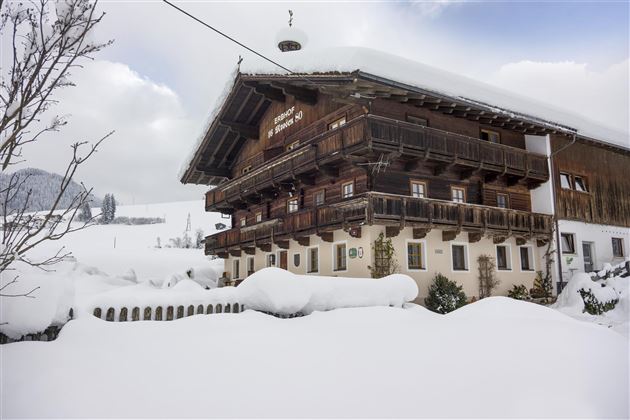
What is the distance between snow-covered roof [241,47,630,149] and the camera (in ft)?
52.5

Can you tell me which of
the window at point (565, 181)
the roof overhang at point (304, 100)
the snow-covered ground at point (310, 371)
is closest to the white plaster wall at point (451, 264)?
the window at point (565, 181)

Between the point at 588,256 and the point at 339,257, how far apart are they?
13994mm

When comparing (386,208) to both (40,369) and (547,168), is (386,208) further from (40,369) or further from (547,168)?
(40,369)

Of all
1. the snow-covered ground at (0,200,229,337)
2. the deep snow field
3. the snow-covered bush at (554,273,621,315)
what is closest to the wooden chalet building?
the snow-covered bush at (554,273,621,315)

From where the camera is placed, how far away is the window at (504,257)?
20.5 meters

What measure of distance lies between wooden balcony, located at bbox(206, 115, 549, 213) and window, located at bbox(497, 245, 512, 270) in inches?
130

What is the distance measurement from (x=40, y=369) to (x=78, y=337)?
3.21ft

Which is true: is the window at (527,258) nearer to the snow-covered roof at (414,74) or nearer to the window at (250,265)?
the snow-covered roof at (414,74)

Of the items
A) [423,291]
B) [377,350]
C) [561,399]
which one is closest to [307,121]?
[423,291]

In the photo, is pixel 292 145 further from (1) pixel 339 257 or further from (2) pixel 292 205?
(1) pixel 339 257

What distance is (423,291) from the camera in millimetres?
17422

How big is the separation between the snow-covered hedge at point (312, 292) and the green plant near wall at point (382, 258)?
596 centimetres

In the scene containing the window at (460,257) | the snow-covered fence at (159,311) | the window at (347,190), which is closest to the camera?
the snow-covered fence at (159,311)

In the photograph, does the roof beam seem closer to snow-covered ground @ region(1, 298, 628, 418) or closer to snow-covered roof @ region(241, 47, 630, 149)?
snow-covered roof @ region(241, 47, 630, 149)
